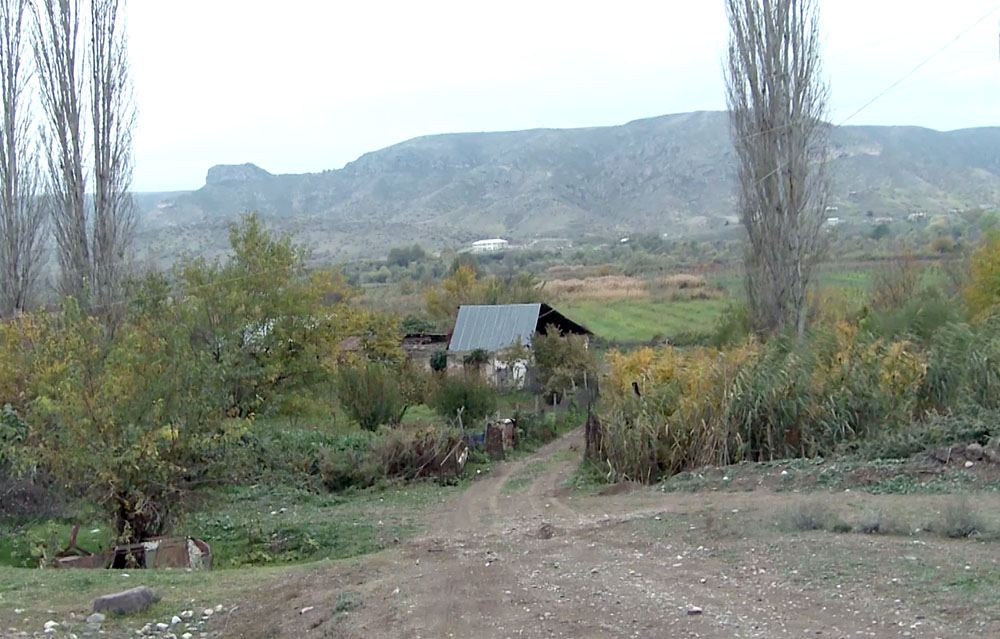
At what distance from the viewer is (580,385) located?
38625mm

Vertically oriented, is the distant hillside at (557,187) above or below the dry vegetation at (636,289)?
above

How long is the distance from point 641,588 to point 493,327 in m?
38.8

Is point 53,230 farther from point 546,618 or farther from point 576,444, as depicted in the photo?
point 546,618

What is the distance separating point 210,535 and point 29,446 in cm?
306

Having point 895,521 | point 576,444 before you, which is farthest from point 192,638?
point 576,444

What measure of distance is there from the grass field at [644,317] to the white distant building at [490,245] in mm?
28197

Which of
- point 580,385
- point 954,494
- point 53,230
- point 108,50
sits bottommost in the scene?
point 580,385

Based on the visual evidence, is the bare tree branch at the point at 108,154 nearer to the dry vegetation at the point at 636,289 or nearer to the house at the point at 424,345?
the house at the point at 424,345

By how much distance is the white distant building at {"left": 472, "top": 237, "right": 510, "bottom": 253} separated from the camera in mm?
95688

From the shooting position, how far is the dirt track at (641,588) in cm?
689

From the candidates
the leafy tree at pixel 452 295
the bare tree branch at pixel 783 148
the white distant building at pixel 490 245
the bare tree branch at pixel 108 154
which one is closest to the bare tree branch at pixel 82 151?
the bare tree branch at pixel 108 154

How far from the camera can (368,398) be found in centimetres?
2975

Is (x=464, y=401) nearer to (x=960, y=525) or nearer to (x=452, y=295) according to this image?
(x=960, y=525)

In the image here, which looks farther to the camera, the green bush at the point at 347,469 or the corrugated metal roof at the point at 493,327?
the corrugated metal roof at the point at 493,327
